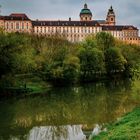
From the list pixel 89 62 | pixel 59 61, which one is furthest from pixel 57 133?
pixel 89 62

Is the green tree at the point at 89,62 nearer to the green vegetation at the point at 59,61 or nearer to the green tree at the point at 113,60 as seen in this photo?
the green vegetation at the point at 59,61

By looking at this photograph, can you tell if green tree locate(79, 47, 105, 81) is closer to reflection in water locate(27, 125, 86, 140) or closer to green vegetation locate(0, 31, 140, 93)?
green vegetation locate(0, 31, 140, 93)

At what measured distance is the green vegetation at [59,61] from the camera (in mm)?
51122

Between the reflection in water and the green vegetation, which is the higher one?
the green vegetation

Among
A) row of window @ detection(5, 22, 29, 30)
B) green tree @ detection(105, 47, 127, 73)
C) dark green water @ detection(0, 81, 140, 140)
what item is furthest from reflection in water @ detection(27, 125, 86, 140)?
row of window @ detection(5, 22, 29, 30)

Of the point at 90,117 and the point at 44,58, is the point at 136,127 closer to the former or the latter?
the point at 90,117

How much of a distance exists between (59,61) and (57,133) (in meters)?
43.0

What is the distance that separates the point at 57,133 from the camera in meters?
26.9

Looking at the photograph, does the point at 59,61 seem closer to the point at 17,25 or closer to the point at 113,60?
the point at 113,60

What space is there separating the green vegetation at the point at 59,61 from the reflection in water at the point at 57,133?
10.3m

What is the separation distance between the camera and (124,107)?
37.2 metres

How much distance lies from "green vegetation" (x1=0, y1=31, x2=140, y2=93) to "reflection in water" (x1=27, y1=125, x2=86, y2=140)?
10280 mm

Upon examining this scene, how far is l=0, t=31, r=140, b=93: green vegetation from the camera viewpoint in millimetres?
51122

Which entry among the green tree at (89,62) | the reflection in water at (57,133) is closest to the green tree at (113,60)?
the green tree at (89,62)
